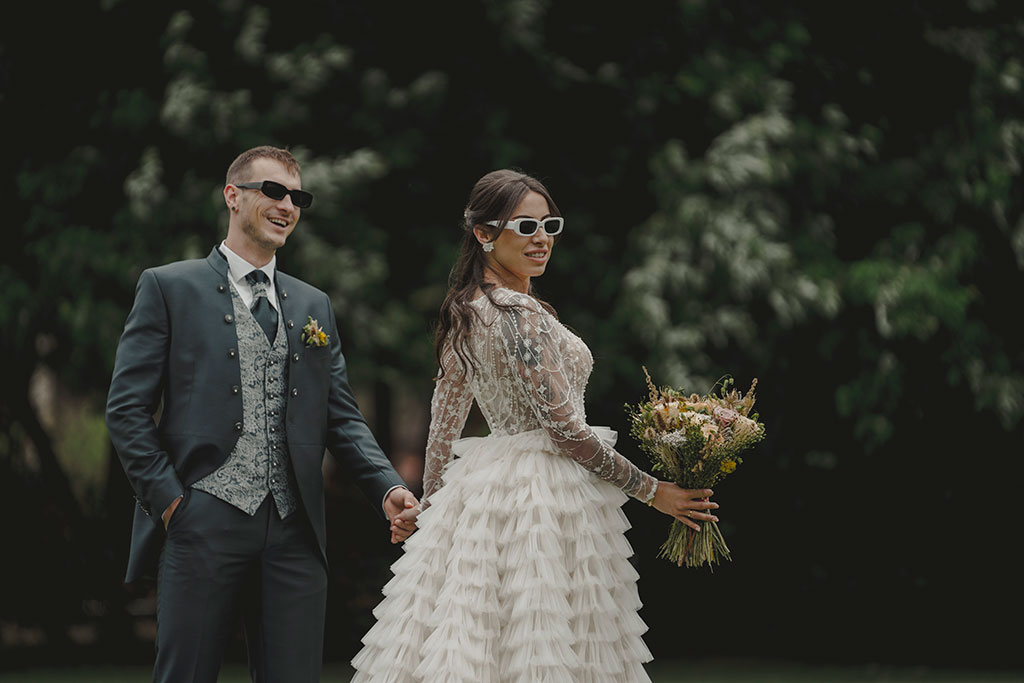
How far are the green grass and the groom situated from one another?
4.95 metres

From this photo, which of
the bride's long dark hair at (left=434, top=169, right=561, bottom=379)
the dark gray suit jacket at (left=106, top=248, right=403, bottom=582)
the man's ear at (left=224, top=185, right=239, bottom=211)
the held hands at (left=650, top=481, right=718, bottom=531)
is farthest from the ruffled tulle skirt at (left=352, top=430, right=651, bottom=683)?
the man's ear at (left=224, top=185, right=239, bottom=211)

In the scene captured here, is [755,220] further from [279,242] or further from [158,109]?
[279,242]

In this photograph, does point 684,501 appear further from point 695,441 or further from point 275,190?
point 275,190

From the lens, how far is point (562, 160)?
934 cm

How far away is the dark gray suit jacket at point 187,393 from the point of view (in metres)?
3.92

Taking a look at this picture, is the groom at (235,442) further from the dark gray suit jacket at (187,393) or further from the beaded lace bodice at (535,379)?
the beaded lace bodice at (535,379)

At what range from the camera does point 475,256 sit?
13.6 ft

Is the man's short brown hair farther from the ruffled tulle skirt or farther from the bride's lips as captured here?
the ruffled tulle skirt

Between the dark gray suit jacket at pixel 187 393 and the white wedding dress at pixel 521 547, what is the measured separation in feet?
1.71

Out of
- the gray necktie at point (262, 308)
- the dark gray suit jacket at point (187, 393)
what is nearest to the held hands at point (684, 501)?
the dark gray suit jacket at point (187, 393)

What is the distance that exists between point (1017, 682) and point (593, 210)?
4580 mm

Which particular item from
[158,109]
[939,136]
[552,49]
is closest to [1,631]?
[158,109]

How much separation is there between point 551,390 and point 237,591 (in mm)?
1224

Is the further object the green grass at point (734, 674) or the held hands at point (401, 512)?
the green grass at point (734, 674)
